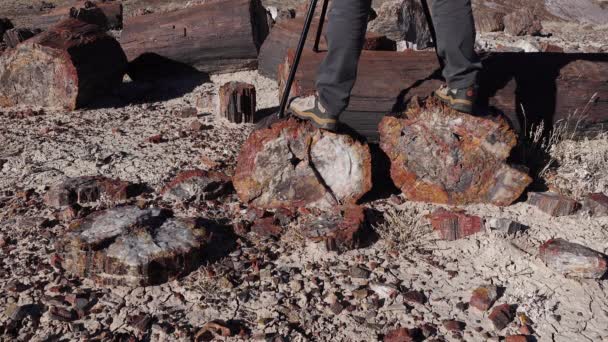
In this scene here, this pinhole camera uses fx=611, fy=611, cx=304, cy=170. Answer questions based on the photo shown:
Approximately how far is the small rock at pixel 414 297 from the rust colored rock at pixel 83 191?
1.82 m

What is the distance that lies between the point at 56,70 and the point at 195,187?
229cm

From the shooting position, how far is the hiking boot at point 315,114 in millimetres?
3371

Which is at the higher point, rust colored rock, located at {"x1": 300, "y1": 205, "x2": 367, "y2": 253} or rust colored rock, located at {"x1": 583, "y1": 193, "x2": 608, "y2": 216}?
rust colored rock, located at {"x1": 583, "y1": 193, "x2": 608, "y2": 216}

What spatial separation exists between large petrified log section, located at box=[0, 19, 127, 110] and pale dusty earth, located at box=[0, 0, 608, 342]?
1.05m

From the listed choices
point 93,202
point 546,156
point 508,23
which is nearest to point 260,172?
point 93,202

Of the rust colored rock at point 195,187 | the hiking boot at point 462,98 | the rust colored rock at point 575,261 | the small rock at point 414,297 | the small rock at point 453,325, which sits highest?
the hiking boot at point 462,98

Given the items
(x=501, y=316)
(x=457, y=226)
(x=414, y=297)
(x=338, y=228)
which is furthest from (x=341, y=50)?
(x=501, y=316)

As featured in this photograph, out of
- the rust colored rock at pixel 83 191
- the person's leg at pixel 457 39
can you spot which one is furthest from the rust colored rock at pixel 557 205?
the rust colored rock at pixel 83 191

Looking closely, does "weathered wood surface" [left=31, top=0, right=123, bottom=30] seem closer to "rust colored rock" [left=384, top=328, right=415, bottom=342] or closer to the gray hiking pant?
the gray hiking pant

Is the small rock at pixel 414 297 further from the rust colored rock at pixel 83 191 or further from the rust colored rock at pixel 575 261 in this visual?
the rust colored rock at pixel 83 191

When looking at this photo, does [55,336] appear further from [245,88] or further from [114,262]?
[245,88]

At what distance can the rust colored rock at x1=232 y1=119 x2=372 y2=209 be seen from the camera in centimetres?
353

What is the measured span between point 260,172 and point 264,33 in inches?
132

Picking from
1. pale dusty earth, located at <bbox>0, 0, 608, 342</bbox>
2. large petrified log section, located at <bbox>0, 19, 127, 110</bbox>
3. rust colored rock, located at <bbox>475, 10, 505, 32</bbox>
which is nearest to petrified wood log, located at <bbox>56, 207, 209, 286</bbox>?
pale dusty earth, located at <bbox>0, 0, 608, 342</bbox>
